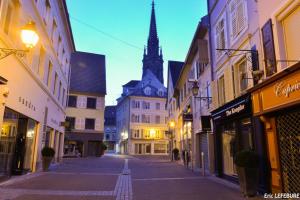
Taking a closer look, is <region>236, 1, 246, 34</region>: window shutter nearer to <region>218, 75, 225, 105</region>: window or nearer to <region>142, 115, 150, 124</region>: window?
<region>218, 75, 225, 105</region>: window

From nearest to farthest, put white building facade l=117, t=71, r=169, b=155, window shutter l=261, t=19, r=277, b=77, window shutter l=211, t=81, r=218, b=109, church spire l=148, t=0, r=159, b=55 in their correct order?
1. window shutter l=261, t=19, r=277, b=77
2. window shutter l=211, t=81, r=218, b=109
3. white building facade l=117, t=71, r=169, b=155
4. church spire l=148, t=0, r=159, b=55

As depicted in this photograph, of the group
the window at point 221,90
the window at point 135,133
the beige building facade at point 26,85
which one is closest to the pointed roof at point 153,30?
the window at point 135,133

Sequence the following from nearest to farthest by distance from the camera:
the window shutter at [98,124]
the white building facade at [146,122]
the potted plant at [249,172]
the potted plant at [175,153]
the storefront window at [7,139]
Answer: the potted plant at [249,172]
the storefront window at [7,139]
the potted plant at [175,153]
the window shutter at [98,124]
the white building facade at [146,122]

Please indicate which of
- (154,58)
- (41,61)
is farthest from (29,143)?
Answer: (154,58)

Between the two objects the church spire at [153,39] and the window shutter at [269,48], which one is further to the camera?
the church spire at [153,39]

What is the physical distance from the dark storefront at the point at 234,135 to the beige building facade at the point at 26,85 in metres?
8.22

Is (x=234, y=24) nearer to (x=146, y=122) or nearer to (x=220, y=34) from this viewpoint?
(x=220, y=34)

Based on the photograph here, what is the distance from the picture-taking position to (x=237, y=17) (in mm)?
11438

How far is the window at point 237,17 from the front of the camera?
10837 millimetres

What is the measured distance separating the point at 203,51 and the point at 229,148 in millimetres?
6155

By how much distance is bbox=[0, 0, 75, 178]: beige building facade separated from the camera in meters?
9.62

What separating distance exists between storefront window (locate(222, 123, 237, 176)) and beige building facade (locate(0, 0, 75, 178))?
8971 millimetres

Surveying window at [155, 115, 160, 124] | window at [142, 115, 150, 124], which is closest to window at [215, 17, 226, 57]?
window at [142, 115, 150, 124]

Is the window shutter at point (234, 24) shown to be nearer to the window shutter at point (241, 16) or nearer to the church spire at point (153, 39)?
the window shutter at point (241, 16)
